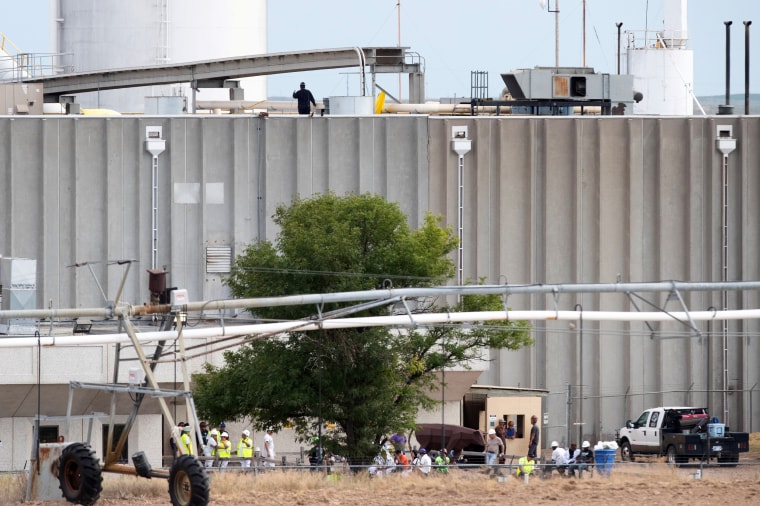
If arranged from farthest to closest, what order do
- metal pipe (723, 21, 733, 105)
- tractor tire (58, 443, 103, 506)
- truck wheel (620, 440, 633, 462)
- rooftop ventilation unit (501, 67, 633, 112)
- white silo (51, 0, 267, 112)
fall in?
white silo (51, 0, 267, 112) → metal pipe (723, 21, 733, 105) → rooftop ventilation unit (501, 67, 633, 112) → truck wheel (620, 440, 633, 462) → tractor tire (58, 443, 103, 506)

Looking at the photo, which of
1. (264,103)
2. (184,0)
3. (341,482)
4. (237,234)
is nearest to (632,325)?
(237,234)

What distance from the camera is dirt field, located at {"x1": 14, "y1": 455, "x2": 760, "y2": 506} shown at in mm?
26516

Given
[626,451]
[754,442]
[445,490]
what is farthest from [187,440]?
[754,442]

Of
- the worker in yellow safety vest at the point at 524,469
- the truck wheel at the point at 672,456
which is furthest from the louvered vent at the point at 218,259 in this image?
the worker in yellow safety vest at the point at 524,469

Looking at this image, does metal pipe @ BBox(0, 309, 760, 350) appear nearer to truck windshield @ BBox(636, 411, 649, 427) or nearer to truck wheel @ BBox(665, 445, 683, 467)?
truck wheel @ BBox(665, 445, 683, 467)

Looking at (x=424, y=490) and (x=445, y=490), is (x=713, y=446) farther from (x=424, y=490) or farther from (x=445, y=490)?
(x=424, y=490)

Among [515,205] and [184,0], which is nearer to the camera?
[515,205]

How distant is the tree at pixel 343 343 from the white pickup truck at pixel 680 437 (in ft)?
16.5

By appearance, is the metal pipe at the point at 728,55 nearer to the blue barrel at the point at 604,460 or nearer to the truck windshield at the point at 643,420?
the truck windshield at the point at 643,420

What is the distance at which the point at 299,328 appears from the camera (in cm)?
2880

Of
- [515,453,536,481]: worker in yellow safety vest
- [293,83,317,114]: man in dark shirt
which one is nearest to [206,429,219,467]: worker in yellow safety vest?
[515,453,536,481]: worker in yellow safety vest

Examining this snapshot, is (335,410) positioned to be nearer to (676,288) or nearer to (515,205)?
(676,288)

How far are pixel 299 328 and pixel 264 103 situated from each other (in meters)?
36.5

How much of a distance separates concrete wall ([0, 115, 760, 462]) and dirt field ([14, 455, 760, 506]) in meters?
21.5
